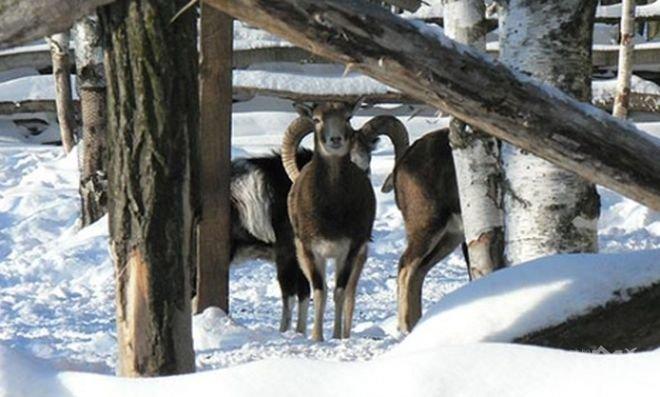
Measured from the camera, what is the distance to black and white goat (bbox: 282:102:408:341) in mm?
11102

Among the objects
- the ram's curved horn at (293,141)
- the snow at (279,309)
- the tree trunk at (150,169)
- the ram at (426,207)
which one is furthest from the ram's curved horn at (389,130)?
the tree trunk at (150,169)

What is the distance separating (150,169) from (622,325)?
1.87m

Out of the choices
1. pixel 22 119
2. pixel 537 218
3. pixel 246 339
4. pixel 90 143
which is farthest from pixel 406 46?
pixel 22 119

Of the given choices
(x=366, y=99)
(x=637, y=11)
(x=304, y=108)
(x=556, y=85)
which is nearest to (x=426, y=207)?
(x=304, y=108)

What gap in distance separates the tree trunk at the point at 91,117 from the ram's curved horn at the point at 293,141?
2.59 m

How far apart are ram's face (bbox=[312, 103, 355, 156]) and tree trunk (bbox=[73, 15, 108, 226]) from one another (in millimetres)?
3142

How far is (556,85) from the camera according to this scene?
6812 mm

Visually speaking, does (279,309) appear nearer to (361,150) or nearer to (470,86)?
(361,150)

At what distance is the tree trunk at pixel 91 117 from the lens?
47.0 feet

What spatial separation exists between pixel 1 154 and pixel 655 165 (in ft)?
52.7

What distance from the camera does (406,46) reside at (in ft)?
16.9

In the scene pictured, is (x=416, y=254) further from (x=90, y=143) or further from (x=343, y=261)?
(x=90, y=143)

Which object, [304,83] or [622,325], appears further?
[304,83]

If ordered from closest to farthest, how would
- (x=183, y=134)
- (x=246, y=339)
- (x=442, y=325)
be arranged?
(x=442, y=325) → (x=183, y=134) → (x=246, y=339)
